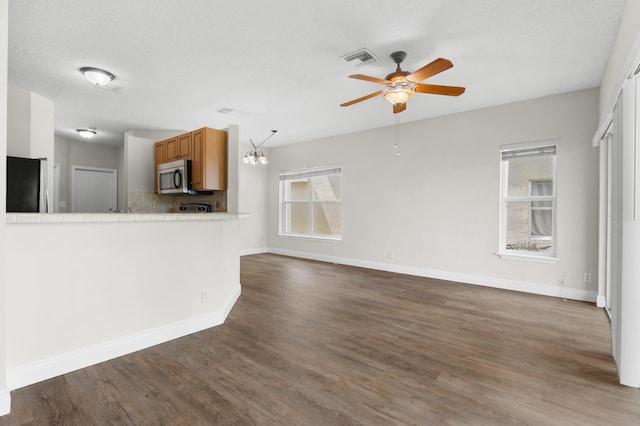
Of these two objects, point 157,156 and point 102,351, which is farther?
point 157,156

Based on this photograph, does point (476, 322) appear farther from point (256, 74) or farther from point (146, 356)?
point (256, 74)

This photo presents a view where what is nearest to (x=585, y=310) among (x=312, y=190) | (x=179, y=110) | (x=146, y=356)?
(x=146, y=356)

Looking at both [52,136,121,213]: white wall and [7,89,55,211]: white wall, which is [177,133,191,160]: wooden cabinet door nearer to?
[7,89,55,211]: white wall

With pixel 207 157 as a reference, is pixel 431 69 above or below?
above

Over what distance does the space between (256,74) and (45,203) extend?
2404mm

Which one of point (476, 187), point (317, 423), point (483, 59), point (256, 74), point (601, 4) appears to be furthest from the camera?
point (476, 187)

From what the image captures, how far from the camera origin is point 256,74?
359 centimetres

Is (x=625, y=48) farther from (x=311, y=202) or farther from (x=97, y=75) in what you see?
(x=311, y=202)

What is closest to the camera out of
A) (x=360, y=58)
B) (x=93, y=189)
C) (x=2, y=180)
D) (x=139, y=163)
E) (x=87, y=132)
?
(x=2, y=180)

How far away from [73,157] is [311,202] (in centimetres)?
531

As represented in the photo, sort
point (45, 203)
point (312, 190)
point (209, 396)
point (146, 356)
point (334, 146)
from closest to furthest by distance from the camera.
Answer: point (209, 396), point (146, 356), point (45, 203), point (334, 146), point (312, 190)

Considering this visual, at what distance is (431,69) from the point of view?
2.58 m

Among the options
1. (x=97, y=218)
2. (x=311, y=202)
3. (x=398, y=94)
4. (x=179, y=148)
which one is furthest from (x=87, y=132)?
(x=398, y=94)

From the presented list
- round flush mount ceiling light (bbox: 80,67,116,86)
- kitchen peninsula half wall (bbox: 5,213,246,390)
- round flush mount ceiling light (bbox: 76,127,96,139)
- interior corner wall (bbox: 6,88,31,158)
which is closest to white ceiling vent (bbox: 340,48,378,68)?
kitchen peninsula half wall (bbox: 5,213,246,390)
